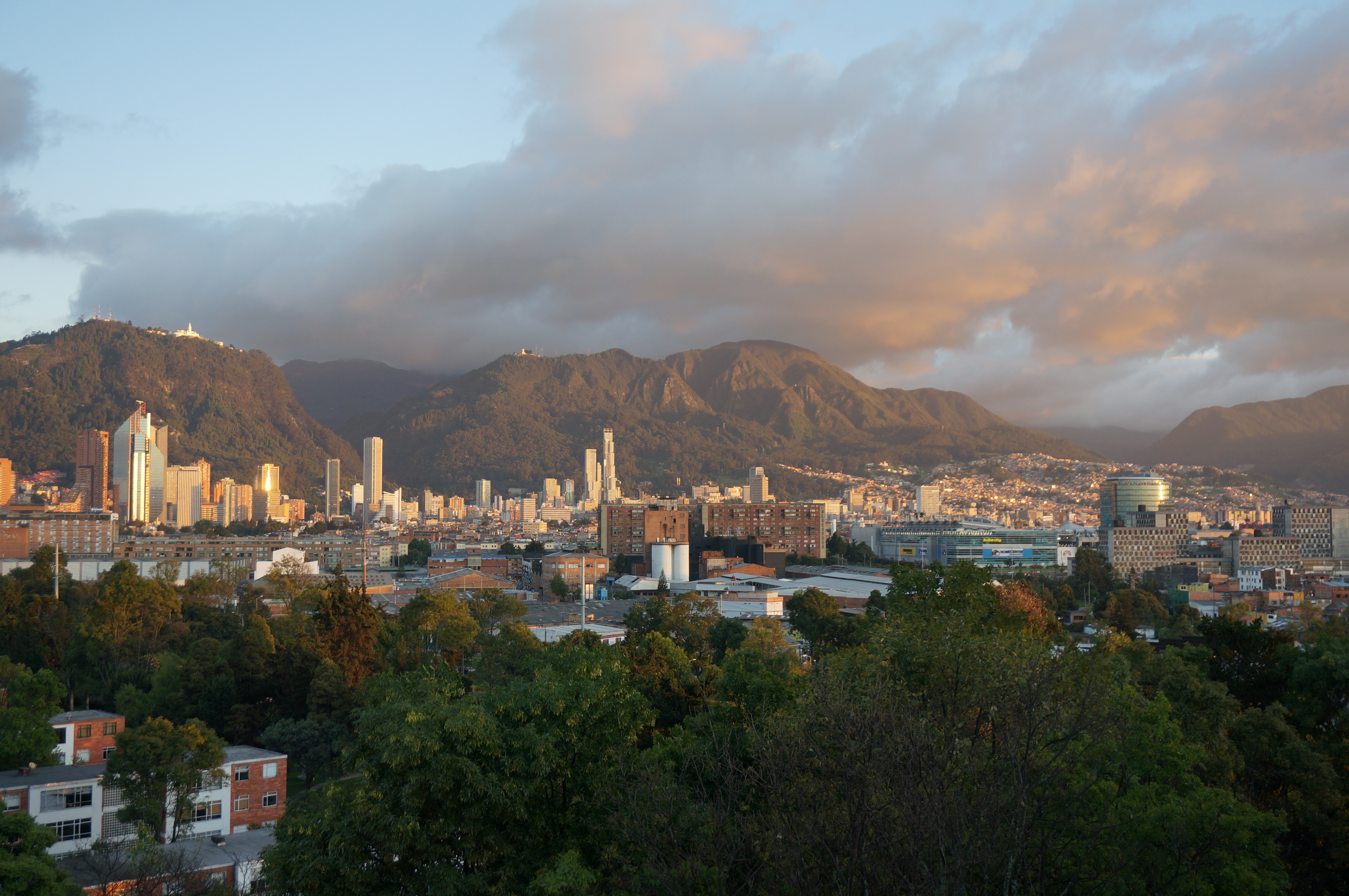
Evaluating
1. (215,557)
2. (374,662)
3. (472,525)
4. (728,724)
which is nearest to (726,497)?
(472,525)

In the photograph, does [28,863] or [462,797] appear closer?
[462,797]

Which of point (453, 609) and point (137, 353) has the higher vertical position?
point (137, 353)

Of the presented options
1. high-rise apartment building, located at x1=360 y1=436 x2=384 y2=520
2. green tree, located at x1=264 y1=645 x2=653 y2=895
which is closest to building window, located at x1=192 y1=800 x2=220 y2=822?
green tree, located at x1=264 y1=645 x2=653 y2=895

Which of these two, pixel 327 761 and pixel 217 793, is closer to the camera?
pixel 217 793

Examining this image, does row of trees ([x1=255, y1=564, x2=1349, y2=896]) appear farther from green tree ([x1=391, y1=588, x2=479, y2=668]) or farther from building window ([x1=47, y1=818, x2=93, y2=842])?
green tree ([x1=391, y1=588, x2=479, y2=668])

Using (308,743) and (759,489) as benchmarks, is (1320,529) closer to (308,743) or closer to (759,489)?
(308,743)

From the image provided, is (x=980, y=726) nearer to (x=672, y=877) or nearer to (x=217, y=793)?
(x=672, y=877)

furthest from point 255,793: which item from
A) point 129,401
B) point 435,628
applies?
point 129,401

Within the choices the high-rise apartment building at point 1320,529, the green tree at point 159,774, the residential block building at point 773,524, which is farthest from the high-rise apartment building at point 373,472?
the green tree at point 159,774
